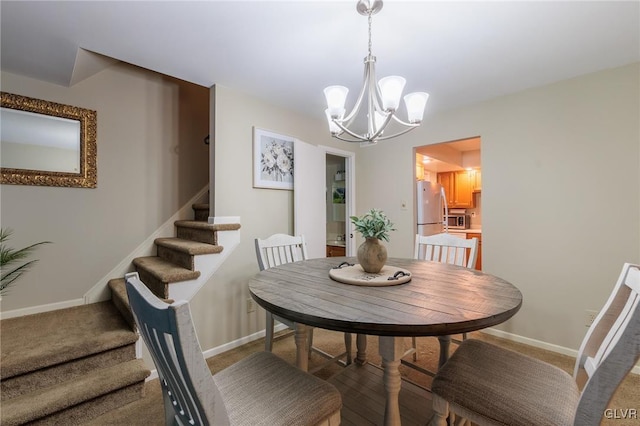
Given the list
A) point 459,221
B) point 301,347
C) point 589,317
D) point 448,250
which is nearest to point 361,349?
point 301,347

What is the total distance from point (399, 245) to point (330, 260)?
163 centimetres

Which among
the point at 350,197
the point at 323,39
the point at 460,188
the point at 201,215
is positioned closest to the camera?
the point at 323,39

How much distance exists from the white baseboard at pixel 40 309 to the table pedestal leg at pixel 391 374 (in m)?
2.72

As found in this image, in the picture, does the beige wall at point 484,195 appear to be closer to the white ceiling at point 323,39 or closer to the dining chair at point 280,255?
the white ceiling at point 323,39

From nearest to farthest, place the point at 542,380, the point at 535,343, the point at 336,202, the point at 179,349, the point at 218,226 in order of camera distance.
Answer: the point at 179,349, the point at 542,380, the point at 218,226, the point at 535,343, the point at 336,202

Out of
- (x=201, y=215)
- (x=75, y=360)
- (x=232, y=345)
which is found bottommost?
(x=232, y=345)

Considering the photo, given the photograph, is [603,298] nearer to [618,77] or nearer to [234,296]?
[618,77]

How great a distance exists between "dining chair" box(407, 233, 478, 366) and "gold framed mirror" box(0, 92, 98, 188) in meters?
2.96

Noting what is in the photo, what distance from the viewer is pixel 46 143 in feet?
7.47

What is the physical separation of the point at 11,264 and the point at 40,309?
1.38 ft

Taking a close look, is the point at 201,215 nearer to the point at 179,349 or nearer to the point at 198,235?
the point at 198,235

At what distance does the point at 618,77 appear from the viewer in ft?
6.94

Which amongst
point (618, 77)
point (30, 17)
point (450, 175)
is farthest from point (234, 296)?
point (450, 175)

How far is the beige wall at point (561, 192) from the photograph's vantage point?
2.11 metres
